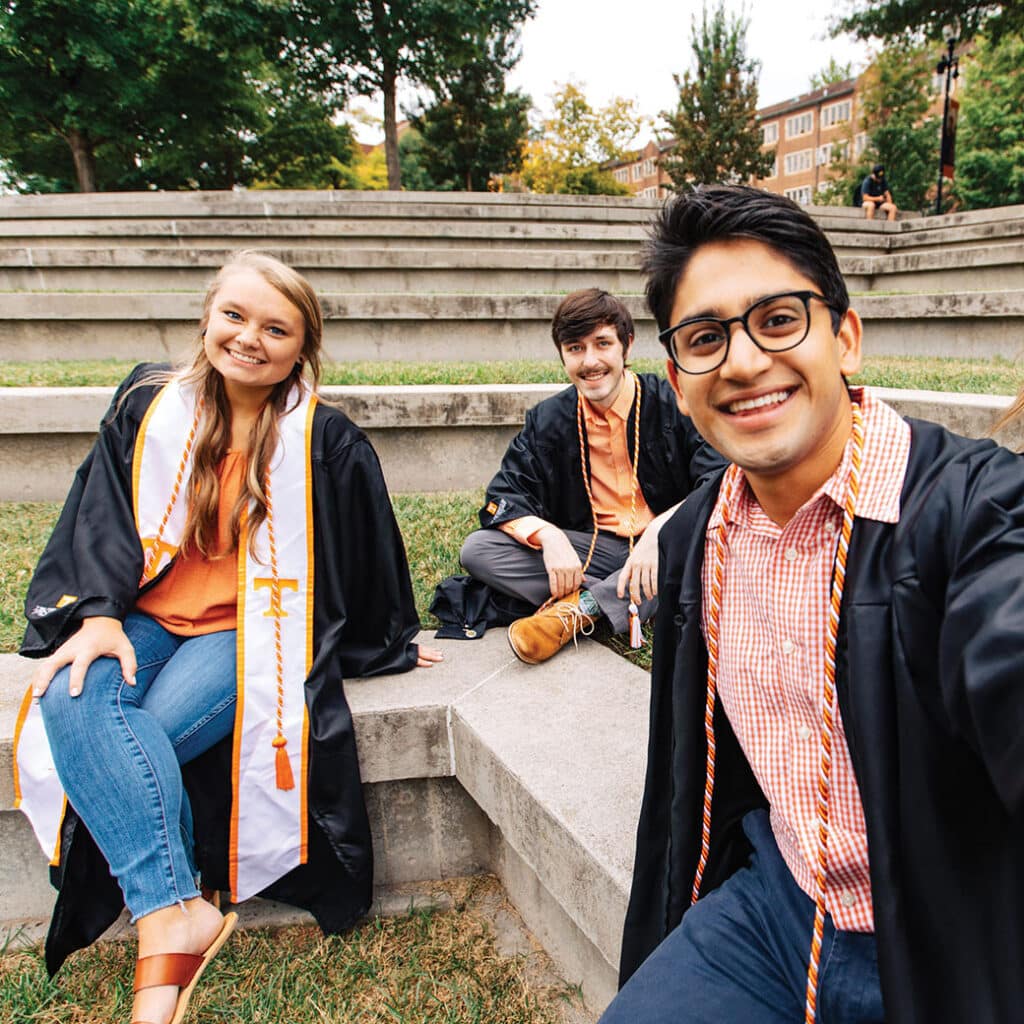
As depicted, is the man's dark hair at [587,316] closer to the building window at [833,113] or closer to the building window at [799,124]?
the building window at [833,113]

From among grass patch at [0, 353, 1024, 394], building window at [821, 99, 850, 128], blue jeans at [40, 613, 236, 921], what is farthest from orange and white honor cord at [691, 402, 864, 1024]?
building window at [821, 99, 850, 128]

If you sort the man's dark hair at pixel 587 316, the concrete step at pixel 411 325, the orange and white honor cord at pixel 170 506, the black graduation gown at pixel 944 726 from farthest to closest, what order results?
the concrete step at pixel 411 325
the man's dark hair at pixel 587 316
the orange and white honor cord at pixel 170 506
the black graduation gown at pixel 944 726

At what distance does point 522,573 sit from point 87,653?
1.51 meters

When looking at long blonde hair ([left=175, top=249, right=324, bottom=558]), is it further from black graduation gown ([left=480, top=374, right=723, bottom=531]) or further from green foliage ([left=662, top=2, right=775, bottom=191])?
green foliage ([left=662, top=2, right=775, bottom=191])

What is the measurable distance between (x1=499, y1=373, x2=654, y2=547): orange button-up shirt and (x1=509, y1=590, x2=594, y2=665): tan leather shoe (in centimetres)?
53

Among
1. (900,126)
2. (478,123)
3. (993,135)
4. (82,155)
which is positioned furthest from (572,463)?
(900,126)

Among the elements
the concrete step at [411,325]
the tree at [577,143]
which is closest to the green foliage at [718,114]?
the tree at [577,143]

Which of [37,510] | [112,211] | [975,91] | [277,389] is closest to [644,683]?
[277,389]

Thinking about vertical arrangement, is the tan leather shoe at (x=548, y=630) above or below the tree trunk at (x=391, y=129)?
below

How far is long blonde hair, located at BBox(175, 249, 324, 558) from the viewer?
2.26 m

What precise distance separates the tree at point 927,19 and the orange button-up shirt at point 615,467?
45.6ft

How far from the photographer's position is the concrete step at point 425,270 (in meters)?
7.15

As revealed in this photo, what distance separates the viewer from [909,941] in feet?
3.10

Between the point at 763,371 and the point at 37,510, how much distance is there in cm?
396
